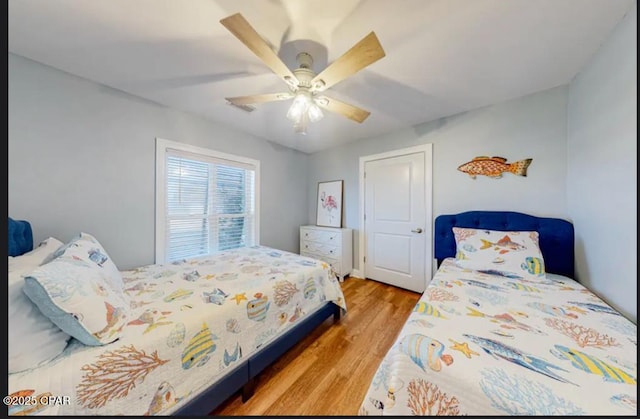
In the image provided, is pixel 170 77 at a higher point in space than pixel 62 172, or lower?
higher

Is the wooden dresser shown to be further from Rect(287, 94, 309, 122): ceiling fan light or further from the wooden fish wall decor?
Rect(287, 94, 309, 122): ceiling fan light

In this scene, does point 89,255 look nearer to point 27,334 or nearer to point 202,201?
point 27,334

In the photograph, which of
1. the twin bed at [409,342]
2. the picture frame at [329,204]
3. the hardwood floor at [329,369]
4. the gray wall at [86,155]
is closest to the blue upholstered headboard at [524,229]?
the twin bed at [409,342]

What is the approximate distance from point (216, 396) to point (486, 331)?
56.3 inches

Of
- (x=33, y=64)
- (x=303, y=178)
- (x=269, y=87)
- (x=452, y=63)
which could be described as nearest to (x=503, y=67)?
(x=452, y=63)

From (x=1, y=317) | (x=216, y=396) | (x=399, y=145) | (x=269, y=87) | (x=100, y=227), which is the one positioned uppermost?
(x=269, y=87)

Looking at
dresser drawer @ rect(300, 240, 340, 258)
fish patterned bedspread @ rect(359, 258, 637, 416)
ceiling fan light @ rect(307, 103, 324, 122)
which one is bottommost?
dresser drawer @ rect(300, 240, 340, 258)

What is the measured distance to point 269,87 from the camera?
1.87 meters

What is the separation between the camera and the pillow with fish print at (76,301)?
2.62 ft

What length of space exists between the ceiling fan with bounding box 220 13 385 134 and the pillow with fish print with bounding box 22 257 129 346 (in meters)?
1.28

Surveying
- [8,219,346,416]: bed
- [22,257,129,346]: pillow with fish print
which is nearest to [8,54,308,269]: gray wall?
[8,219,346,416]: bed

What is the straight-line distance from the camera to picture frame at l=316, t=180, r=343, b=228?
353cm

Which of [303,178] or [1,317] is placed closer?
[1,317]

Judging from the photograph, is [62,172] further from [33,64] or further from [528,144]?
[528,144]
